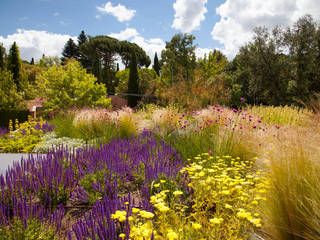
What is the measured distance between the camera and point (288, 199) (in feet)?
5.27

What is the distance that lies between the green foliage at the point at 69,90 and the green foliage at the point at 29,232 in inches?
400

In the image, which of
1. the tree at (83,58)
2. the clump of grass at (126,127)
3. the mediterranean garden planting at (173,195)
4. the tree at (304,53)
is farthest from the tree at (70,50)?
the mediterranean garden planting at (173,195)

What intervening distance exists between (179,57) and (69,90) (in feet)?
58.9

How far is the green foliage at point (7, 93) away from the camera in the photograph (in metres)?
9.56

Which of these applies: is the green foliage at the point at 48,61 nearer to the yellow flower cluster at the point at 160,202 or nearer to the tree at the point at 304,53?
the tree at the point at 304,53

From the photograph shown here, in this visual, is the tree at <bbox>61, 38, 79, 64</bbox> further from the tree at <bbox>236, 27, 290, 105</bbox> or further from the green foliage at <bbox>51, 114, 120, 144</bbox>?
the green foliage at <bbox>51, 114, 120, 144</bbox>

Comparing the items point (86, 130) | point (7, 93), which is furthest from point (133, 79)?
point (86, 130)

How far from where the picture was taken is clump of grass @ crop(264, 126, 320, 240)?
1.48 metres

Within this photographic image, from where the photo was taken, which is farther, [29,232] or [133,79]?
[133,79]

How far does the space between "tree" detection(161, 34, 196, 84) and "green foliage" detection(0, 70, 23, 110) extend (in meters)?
18.4

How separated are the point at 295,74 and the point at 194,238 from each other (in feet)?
67.3

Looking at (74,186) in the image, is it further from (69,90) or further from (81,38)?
(81,38)

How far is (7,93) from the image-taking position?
32.7ft

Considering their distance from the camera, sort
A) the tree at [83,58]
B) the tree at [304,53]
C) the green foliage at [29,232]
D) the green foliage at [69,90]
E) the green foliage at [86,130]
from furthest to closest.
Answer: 1. the tree at [83,58]
2. the tree at [304,53]
3. the green foliage at [69,90]
4. the green foliage at [86,130]
5. the green foliage at [29,232]
